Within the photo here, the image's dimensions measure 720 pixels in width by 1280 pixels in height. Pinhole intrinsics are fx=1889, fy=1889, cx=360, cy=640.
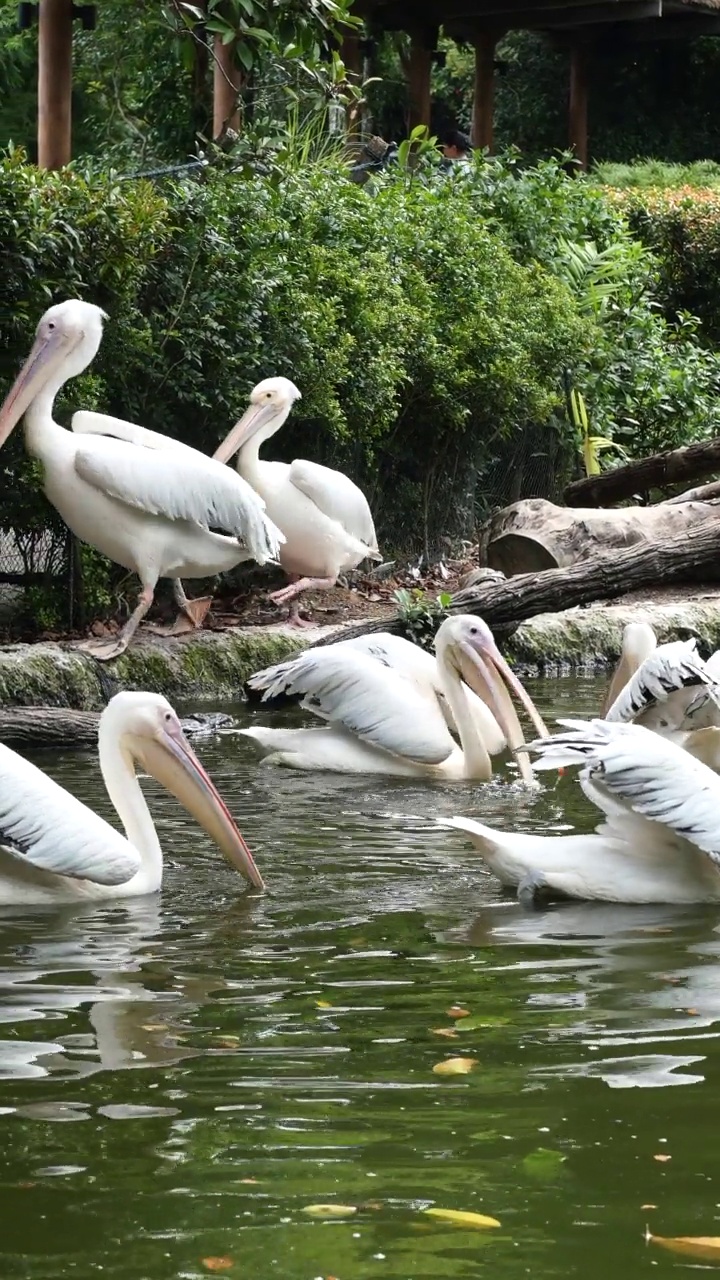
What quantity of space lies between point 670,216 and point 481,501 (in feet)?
20.7

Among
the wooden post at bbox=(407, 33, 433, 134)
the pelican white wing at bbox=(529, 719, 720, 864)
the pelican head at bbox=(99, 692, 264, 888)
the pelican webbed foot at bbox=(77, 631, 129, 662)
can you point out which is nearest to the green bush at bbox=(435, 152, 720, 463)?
the wooden post at bbox=(407, 33, 433, 134)

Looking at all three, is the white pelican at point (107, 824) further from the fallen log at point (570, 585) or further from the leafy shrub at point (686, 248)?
the leafy shrub at point (686, 248)

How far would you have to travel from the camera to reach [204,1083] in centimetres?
312

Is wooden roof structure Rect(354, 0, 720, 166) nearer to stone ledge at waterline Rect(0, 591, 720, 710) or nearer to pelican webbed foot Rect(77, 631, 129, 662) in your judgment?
stone ledge at waterline Rect(0, 591, 720, 710)

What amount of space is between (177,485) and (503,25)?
12698 mm

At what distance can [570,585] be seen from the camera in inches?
329

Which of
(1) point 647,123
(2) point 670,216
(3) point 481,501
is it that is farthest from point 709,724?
(1) point 647,123

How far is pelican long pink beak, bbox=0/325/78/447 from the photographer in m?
7.76

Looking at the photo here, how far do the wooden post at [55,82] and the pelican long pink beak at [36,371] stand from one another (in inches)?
190

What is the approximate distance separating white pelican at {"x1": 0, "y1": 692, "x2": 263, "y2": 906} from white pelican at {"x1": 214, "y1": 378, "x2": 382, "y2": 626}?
4220mm

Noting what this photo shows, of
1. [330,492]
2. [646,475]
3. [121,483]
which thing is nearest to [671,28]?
[646,475]

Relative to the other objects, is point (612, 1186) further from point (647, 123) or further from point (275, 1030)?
point (647, 123)

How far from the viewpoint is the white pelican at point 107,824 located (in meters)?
4.36

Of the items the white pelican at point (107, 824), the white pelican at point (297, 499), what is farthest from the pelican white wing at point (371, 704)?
the white pelican at point (297, 499)
